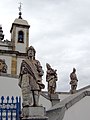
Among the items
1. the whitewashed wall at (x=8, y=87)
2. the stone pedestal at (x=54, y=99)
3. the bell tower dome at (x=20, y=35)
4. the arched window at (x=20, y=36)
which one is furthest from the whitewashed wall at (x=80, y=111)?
the arched window at (x=20, y=36)

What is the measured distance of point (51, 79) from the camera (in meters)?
14.5

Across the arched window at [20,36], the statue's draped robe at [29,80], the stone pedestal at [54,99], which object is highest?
the arched window at [20,36]

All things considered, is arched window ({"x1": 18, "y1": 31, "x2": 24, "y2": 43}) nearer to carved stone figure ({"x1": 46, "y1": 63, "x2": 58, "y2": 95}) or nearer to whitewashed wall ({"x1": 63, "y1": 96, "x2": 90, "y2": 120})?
carved stone figure ({"x1": 46, "y1": 63, "x2": 58, "y2": 95})

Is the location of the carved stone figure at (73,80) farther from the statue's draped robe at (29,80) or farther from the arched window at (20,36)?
the arched window at (20,36)

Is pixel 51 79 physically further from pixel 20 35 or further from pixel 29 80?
pixel 20 35

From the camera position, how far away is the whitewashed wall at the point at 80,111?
30.1 feet

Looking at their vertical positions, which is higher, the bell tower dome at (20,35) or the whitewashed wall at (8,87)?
the bell tower dome at (20,35)

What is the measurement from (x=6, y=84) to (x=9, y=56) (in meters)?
15.3

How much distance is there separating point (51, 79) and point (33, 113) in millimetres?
8543

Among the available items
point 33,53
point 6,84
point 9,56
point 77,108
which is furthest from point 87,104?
point 9,56

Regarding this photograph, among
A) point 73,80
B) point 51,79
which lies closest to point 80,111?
point 51,79

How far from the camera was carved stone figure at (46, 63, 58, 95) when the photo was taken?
14.4 meters

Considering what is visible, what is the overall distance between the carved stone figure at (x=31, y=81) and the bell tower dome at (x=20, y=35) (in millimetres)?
21840

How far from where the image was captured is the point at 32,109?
605cm
